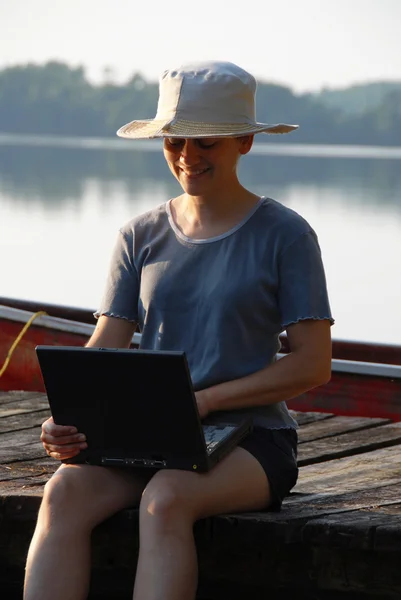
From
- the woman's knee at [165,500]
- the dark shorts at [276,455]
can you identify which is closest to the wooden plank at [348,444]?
the dark shorts at [276,455]

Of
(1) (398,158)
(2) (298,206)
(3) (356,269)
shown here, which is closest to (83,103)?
(1) (398,158)

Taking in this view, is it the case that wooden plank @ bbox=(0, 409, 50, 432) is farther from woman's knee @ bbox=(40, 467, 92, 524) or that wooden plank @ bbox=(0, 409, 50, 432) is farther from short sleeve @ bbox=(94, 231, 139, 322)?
woman's knee @ bbox=(40, 467, 92, 524)

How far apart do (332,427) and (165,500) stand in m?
1.47

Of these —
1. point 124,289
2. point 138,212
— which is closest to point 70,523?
point 124,289

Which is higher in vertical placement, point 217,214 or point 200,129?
point 200,129

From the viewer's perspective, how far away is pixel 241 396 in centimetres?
300

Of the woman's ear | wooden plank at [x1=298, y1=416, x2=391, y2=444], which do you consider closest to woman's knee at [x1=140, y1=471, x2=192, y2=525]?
the woman's ear

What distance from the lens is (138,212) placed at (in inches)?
910

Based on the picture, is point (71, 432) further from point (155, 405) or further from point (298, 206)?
point (298, 206)

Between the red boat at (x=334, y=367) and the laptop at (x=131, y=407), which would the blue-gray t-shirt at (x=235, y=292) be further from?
the red boat at (x=334, y=367)

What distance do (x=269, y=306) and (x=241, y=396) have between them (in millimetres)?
210

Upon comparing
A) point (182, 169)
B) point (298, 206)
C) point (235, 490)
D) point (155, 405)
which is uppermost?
point (182, 169)

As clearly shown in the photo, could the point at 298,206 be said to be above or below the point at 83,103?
above

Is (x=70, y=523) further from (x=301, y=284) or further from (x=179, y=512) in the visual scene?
(x=301, y=284)
